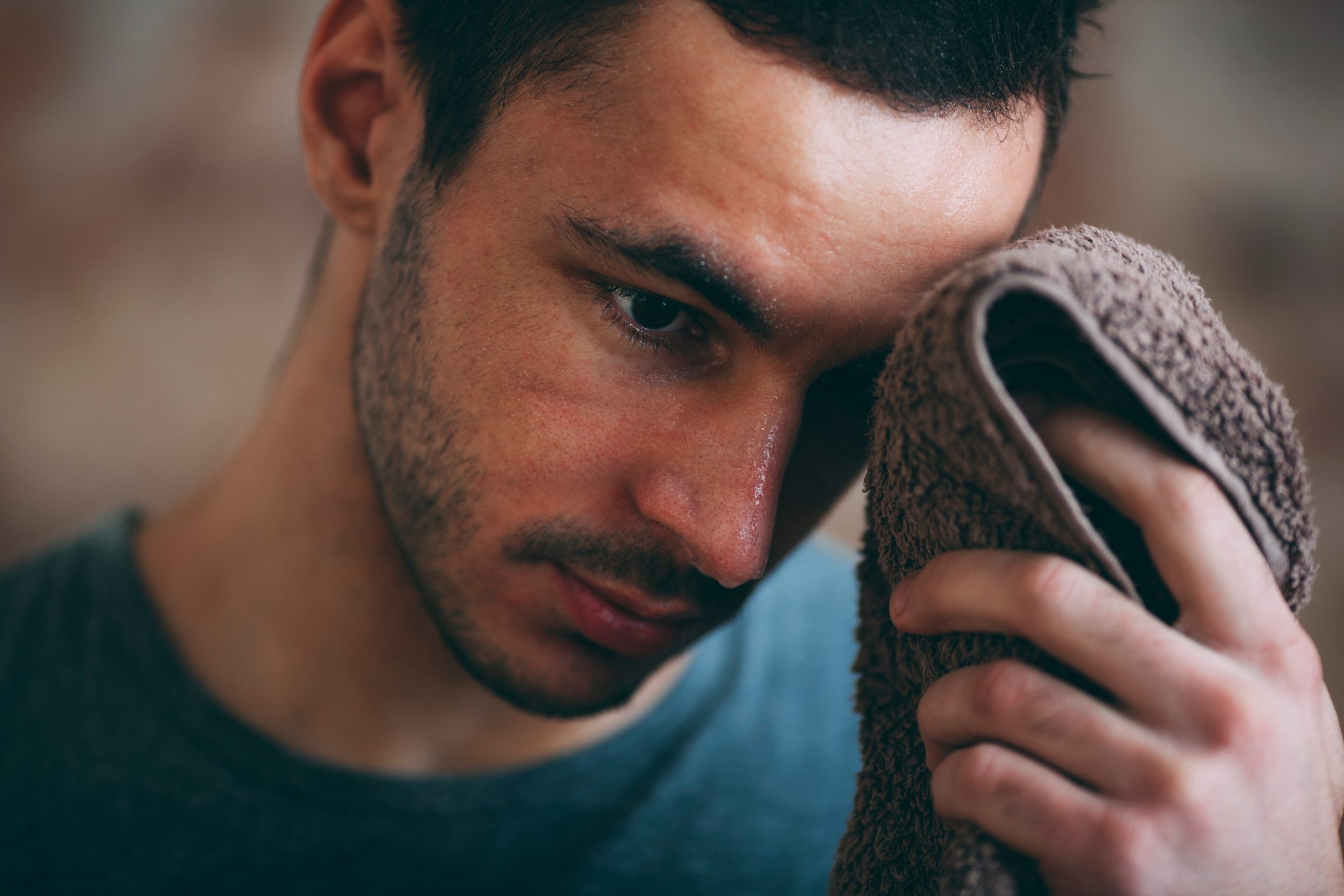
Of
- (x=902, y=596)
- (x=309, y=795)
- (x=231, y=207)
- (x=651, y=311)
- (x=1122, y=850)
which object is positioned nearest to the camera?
(x=1122, y=850)

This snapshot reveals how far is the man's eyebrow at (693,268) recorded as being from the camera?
61cm

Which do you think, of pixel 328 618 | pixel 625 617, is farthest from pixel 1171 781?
pixel 328 618

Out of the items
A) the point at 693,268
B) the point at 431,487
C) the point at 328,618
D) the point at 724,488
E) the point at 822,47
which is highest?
the point at 822,47

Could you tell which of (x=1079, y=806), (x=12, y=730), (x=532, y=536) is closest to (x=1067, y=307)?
(x=1079, y=806)

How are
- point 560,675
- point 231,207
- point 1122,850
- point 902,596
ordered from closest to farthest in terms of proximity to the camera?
point 1122,850
point 902,596
point 560,675
point 231,207

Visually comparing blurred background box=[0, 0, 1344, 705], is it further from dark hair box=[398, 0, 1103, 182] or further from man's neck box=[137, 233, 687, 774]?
dark hair box=[398, 0, 1103, 182]

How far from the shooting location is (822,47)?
1.98 ft

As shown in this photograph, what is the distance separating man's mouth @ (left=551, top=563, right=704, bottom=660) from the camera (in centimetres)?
73

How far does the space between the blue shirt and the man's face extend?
28 cm

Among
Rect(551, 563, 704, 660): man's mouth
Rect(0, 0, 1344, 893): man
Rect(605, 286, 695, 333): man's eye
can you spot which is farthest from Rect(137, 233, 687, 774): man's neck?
Rect(605, 286, 695, 333): man's eye

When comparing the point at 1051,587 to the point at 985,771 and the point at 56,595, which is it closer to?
the point at 985,771

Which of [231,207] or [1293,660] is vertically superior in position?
[1293,660]

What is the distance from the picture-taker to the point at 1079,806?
17.7 inches

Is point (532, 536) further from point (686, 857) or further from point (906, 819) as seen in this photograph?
point (686, 857)
